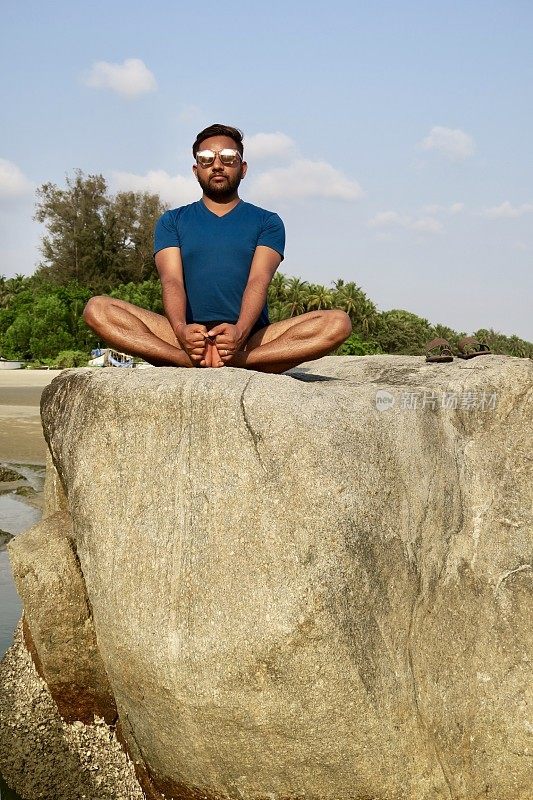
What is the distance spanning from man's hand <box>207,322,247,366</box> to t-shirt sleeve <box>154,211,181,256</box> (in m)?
0.67

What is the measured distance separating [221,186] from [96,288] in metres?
37.3

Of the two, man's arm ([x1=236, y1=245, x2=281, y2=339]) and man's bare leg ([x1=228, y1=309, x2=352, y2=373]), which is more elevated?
man's arm ([x1=236, y1=245, x2=281, y2=339])

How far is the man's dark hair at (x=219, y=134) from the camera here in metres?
4.60

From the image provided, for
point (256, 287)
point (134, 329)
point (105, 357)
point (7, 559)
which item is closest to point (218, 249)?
point (256, 287)

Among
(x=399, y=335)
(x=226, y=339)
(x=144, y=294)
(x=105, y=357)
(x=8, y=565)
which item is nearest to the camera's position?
(x=226, y=339)

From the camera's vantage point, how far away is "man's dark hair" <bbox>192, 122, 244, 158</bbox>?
4598 mm

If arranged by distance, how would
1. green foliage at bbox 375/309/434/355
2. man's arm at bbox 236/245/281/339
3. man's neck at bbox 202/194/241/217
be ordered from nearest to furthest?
1. man's arm at bbox 236/245/281/339
2. man's neck at bbox 202/194/241/217
3. green foliage at bbox 375/309/434/355

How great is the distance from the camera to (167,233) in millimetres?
4637

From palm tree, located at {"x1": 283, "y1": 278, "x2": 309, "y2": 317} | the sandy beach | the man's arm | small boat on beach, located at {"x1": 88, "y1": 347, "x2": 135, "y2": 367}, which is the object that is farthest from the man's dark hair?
palm tree, located at {"x1": 283, "y1": 278, "x2": 309, "y2": 317}

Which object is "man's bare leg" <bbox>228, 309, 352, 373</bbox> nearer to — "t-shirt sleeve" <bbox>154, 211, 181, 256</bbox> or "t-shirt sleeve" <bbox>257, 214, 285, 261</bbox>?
"t-shirt sleeve" <bbox>257, 214, 285, 261</bbox>

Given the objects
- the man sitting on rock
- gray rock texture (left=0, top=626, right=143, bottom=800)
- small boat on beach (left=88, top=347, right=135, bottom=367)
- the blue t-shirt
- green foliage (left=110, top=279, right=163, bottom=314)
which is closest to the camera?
gray rock texture (left=0, top=626, right=143, bottom=800)

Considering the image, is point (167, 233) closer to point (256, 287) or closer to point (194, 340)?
point (256, 287)

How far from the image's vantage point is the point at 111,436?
366 centimetres

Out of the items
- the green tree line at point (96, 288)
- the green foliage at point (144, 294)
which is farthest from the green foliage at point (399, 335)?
the green foliage at point (144, 294)
